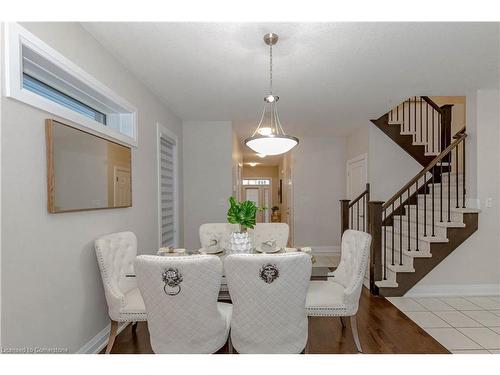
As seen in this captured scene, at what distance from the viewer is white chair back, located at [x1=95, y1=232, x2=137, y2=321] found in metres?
1.98

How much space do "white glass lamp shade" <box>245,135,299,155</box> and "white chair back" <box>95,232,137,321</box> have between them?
4.57 feet

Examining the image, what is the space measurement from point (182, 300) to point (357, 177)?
494cm

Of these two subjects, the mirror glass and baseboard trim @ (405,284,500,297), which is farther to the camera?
baseboard trim @ (405,284,500,297)

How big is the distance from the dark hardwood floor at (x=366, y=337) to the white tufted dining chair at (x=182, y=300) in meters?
0.77

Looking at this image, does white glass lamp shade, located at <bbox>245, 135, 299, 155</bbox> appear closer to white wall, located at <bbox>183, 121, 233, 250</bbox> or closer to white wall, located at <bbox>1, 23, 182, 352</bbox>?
white wall, located at <bbox>1, 23, 182, 352</bbox>

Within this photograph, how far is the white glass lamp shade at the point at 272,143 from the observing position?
241 centimetres

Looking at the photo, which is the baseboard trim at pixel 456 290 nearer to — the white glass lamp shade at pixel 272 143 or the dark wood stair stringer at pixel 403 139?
the dark wood stair stringer at pixel 403 139

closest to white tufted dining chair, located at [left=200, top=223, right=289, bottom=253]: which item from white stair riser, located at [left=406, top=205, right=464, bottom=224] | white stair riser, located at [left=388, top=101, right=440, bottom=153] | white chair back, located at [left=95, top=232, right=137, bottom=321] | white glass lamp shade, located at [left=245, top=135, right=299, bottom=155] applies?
white chair back, located at [left=95, top=232, right=137, bottom=321]

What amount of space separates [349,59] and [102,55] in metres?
2.21

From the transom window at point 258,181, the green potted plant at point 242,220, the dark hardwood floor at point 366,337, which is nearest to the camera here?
the dark hardwood floor at point 366,337

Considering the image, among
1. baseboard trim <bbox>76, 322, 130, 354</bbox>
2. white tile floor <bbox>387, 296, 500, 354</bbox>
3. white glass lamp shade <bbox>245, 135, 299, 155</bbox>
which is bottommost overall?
white tile floor <bbox>387, 296, 500, 354</bbox>

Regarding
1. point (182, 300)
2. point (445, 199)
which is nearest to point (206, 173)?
point (182, 300)

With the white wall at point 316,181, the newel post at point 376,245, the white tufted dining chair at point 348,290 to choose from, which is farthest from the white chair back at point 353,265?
the white wall at point 316,181
